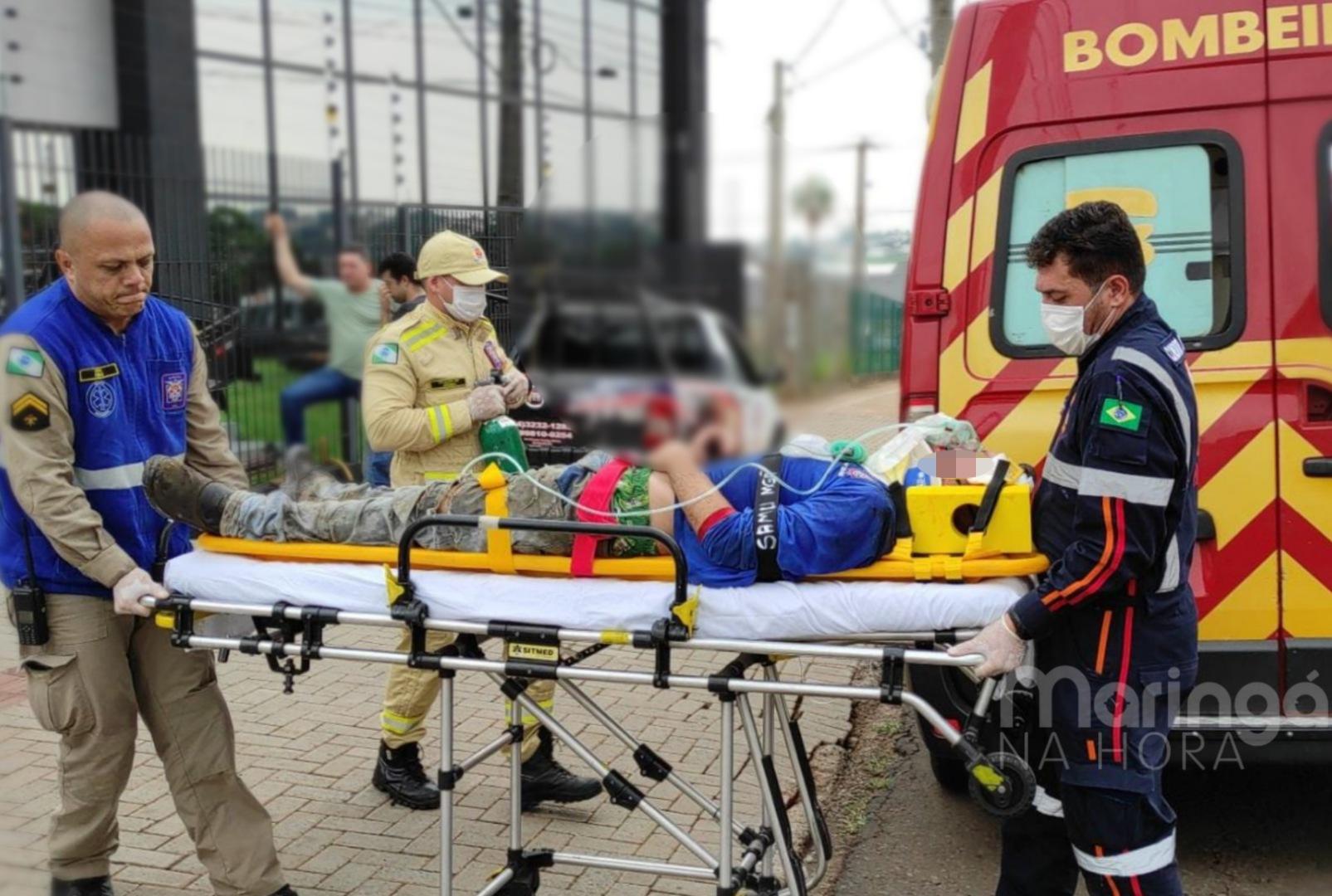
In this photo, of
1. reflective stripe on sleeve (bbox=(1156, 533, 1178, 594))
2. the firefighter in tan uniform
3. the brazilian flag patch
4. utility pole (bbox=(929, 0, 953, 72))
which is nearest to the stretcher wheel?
reflective stripe on sleeve (bbox=(1156, 533, 1178, 594))

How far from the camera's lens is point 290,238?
650mm

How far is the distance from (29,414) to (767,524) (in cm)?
178

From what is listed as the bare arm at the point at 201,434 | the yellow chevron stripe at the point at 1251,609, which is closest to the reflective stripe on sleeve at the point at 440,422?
the bare arm at the point at 201,434

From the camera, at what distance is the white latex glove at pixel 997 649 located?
2619mm

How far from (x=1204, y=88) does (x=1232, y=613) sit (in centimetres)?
148

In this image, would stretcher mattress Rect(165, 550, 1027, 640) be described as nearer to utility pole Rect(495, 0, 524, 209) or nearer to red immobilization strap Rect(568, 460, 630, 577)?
red immobilization strap Rect(568, 460, 630, 577)

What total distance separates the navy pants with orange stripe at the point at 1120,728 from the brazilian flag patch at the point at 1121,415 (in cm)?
41

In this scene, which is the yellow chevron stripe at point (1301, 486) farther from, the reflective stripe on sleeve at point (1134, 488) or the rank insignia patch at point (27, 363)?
the rank insignia patch at point (27, 363)

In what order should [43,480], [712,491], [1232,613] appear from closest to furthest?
[712,491], [43,480], [1232,613]

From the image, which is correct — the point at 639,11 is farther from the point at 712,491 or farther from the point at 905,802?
the point at 905,802

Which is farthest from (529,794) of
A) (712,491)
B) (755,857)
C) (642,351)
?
(642,351)

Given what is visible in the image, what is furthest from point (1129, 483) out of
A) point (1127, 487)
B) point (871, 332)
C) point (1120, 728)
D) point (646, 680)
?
point (871, 332)

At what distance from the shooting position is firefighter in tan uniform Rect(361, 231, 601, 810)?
12.6 ft

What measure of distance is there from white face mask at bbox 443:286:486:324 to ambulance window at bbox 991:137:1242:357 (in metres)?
1.54
